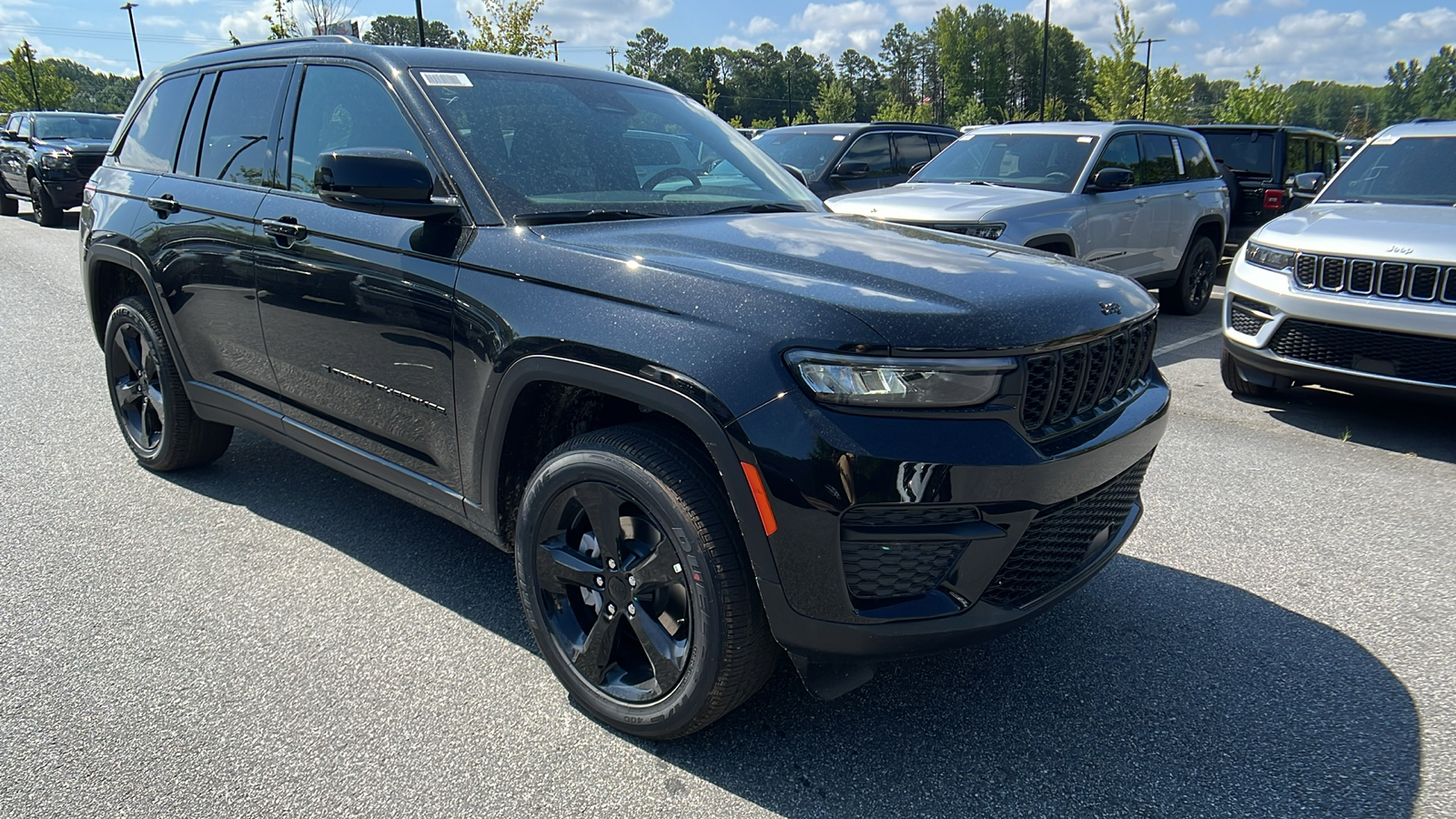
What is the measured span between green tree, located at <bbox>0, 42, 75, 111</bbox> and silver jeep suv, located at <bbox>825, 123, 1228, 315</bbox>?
59885mm

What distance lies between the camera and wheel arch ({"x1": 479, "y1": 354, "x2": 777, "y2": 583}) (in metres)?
2.17

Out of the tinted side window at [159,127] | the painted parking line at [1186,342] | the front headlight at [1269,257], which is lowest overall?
the painted parking line at [1186,342]

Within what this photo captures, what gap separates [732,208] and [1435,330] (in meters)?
3.89

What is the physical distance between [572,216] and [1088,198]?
19.7 feet

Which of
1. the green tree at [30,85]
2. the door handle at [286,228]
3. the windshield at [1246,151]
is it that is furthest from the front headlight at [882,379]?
the green tree at [30,85]

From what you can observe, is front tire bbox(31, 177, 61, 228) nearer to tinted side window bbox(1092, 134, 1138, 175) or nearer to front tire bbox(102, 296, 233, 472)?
front tire bbox(102, 296, 233, 472)

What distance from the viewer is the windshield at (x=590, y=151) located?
9.66 ft

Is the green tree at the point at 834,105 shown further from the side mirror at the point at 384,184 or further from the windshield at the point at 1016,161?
the side mirror at the point at 384,184

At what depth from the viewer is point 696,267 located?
241 centimetres

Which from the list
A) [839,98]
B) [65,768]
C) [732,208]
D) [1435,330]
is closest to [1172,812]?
[732,208]

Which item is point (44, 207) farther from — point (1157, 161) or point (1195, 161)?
point (1195, 161)

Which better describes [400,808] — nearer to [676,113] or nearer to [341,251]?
[341,251]

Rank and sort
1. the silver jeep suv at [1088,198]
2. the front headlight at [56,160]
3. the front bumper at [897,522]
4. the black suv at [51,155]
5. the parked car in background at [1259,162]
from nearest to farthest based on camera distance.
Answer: the front bumper at [897,522], the silver jeep suv at [1088,198], the parked car in background at [1259,162], the front headlight at [56,160], the black suv at [51,155]

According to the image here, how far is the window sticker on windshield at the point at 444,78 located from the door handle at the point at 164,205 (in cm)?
155
